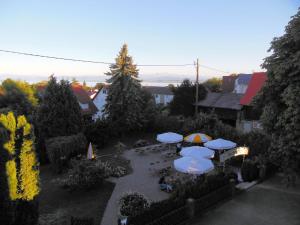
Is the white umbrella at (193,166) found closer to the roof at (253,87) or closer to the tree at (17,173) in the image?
the tree at (17,173)

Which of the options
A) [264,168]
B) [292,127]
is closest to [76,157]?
[264,168]

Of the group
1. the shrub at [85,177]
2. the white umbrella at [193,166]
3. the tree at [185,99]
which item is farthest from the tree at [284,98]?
the tree at [185,99]

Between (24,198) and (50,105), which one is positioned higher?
(50,105)

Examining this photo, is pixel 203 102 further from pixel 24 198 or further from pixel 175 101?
pixel 24 198

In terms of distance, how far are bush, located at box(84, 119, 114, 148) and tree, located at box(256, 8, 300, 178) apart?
1557 cm

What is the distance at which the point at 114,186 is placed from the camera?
16.2 m

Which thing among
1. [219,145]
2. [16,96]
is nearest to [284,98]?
[219,145]

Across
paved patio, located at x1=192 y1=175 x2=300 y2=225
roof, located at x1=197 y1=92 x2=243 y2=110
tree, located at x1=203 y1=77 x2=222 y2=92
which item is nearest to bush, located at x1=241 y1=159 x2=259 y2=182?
paved patio, located at x1=192 y1=175 x2=300 y2=225

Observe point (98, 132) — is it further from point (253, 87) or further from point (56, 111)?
point (253, 87)

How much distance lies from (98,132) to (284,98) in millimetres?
17191

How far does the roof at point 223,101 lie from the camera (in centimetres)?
3443

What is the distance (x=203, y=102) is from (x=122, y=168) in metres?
21.4

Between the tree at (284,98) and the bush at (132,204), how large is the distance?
19.8ft

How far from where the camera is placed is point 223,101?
3622 cm
